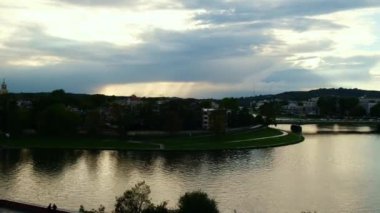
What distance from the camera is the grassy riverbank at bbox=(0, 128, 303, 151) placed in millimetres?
65938

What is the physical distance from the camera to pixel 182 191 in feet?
121

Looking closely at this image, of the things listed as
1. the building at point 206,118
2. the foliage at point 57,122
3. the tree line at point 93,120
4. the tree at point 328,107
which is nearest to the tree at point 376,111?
the tree at point 328,107

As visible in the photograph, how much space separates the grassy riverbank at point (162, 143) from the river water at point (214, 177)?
3.60 meters

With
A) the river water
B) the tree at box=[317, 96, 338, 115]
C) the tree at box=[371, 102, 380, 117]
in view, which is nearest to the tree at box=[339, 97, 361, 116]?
the tree at box=[317, 96, 338, 115]

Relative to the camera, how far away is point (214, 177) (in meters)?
42.9

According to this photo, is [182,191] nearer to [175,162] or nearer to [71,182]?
[71,182]

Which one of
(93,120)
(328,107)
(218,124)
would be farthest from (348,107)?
(93,120)

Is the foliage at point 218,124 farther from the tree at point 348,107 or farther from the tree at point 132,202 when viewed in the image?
the tree at point 348,107

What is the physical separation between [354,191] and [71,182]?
749 inches

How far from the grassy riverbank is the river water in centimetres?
360

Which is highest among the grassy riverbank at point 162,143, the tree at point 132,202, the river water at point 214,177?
the tree at point 132,202

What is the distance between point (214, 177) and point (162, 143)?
26.1m

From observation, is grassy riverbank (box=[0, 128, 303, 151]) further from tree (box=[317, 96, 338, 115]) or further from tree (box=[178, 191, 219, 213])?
tree (box=[317, 96, 338, 115])

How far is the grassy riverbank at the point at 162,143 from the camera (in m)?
65.9
